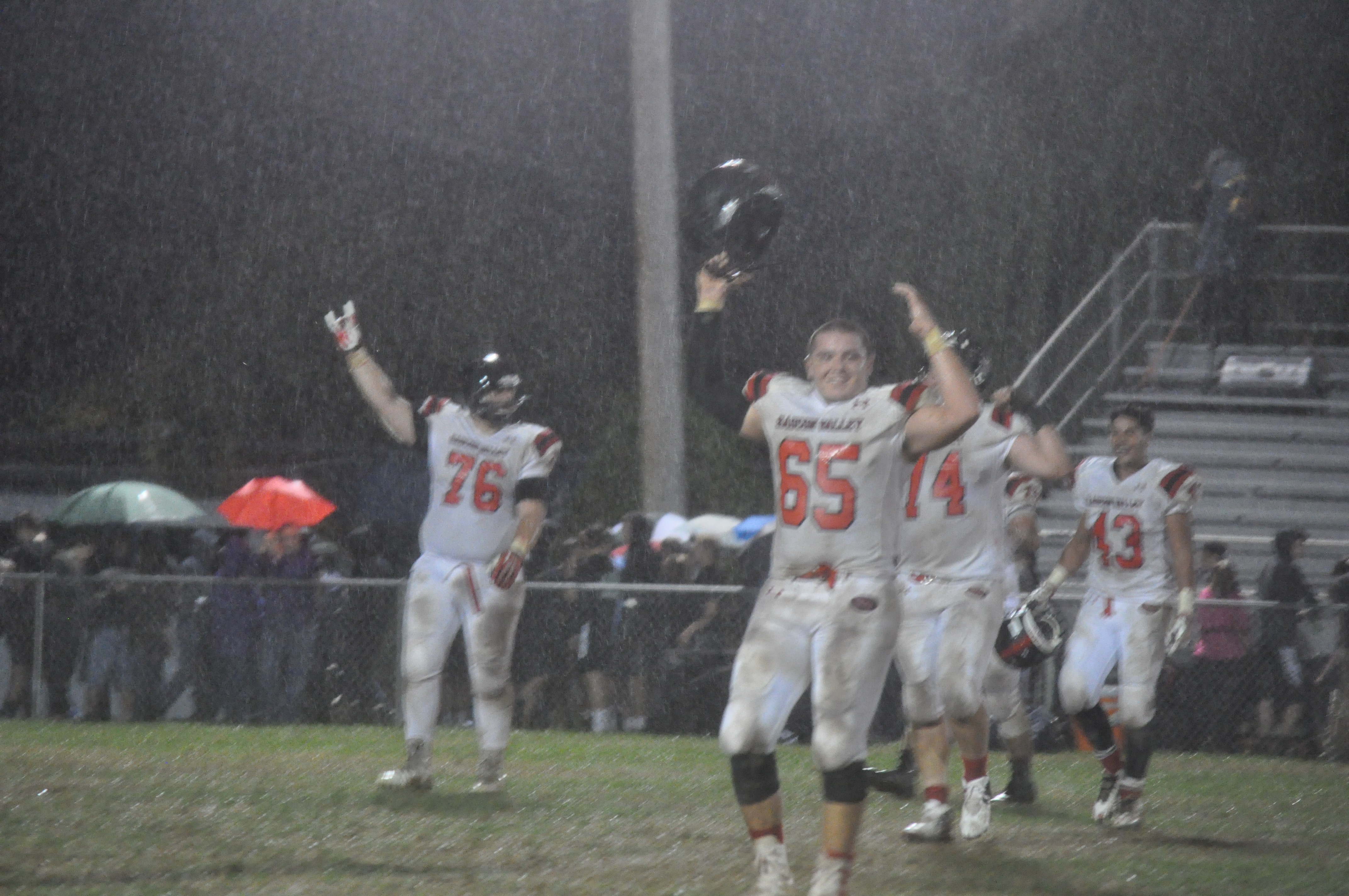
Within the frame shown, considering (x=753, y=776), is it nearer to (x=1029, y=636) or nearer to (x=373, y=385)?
(x=1029, y=636)

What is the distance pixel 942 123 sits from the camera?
25031mm

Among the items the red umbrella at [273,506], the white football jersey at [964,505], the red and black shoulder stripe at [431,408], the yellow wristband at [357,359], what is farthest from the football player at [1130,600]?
the red umbrella at [273,506]

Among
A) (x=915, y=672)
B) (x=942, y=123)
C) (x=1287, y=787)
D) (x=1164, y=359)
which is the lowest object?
(x=1287, y=787)

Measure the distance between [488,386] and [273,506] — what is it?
763 cm

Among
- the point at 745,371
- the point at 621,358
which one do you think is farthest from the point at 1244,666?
the point at 621,358

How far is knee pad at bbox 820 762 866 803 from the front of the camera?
672 cm

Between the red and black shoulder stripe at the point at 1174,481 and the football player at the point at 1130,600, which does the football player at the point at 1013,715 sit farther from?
the red and black shoulder stripe at the point at 1174,481

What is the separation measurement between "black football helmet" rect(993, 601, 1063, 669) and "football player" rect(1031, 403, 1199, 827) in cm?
9

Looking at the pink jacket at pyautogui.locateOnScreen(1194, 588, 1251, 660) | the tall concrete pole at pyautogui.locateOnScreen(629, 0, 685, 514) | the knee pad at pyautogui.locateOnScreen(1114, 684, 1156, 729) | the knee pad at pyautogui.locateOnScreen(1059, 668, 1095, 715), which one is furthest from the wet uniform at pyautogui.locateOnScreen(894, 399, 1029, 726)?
the tall concrete pole at pyautogui.locateOnScreen(629, 0, 685, 514)

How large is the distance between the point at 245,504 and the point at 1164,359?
9.53m

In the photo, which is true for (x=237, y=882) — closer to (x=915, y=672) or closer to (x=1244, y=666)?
(x=915, y=672)

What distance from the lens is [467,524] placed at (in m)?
9.82

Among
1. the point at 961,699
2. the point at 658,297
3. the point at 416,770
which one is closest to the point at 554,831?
the point at 416,770

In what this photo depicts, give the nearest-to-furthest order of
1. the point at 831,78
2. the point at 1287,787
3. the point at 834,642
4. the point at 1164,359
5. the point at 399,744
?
the point at 834,642 → the point at 1287,787 → the point at 399,744 → the point at 1164,359 → the point at 831,78
